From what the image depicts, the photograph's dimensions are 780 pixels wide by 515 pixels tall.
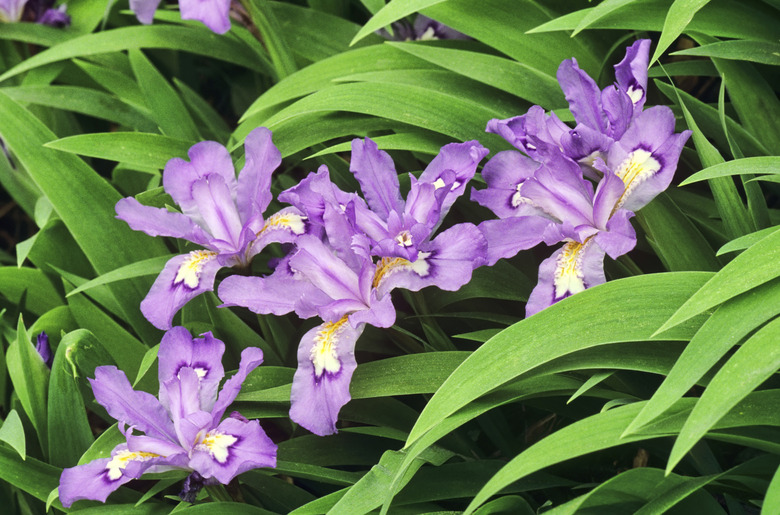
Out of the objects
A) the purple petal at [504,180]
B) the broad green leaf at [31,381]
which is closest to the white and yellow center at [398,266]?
the purple petal at [504,180]

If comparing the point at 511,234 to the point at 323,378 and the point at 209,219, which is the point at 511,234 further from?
the point at 209,219

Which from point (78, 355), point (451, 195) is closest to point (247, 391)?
point (78, 355)

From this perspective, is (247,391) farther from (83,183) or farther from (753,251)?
(753,251)

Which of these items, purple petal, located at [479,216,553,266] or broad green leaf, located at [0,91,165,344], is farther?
broad green leaf, located at [0,91,165,344]

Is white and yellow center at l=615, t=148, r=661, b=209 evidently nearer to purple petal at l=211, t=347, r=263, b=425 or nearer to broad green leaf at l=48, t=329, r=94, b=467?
purple petal at l=211, t=347, r=263, b=425

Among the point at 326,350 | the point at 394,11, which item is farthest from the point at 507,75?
the point at 326,350

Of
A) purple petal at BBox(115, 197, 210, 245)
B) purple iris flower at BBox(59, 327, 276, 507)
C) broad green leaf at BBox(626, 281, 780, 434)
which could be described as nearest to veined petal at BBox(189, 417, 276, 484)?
purple iris flower at BBox(59, 327, 276, 507)
